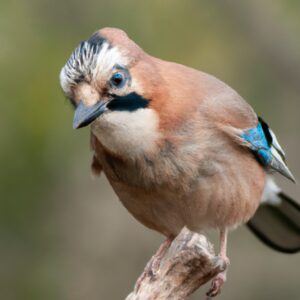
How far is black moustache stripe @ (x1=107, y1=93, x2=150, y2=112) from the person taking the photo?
676 centimetres

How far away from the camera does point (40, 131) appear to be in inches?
372

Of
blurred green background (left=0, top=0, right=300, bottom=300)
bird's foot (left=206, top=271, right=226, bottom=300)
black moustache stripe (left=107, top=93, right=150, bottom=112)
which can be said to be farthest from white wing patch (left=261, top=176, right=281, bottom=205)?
black moustache stripe (left=107, top=93, right=150, bottom=112)

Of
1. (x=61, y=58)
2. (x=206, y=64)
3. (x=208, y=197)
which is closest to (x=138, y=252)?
(x=206, y=64)

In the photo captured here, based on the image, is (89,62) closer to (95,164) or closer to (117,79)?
(117,79)

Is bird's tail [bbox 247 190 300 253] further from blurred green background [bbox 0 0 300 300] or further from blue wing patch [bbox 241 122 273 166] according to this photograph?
blurred green background [bbox 0 0 300 300]

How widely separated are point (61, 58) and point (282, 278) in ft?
12.9

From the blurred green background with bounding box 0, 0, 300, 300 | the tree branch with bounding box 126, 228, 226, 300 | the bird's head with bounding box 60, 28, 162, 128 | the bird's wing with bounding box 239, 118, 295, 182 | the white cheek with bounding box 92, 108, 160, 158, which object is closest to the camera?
the tree branch with bounding box 126, 228, 226, 300

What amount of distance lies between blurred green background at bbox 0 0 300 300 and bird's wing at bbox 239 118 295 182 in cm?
160

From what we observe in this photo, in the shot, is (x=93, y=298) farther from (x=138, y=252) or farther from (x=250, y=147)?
(x=250, y=147)

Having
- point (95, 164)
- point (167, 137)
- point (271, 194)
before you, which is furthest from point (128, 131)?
point (271, 194)

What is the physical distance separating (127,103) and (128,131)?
0.26 metres

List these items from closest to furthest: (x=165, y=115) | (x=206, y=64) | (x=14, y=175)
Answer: (x=165, y=115), (x=14, y=175), (x=206, y=64)

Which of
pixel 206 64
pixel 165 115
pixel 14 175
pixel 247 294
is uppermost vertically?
pixel 165 115

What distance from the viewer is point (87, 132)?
32.1ft
